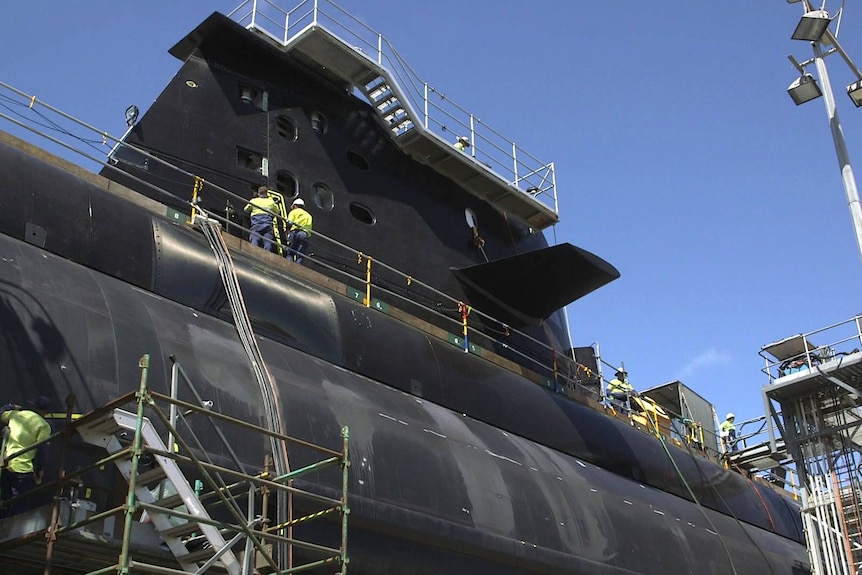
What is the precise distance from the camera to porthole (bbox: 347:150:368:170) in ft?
57.8

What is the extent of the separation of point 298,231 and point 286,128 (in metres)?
2.48

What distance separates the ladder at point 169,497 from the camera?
299 inches

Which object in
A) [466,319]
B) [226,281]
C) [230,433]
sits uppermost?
[466,319]

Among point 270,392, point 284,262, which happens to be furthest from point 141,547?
point 284,262

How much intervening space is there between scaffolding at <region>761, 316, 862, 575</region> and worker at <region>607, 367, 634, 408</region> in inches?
182

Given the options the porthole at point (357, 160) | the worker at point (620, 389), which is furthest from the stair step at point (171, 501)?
the worker at point (620, 389)

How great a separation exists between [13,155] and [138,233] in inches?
63.5

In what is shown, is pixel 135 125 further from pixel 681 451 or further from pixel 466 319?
pixel 681 451

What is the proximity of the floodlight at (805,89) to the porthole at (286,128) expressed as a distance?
789 cm

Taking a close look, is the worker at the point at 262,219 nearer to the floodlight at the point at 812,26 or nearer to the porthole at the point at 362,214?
the porthole at the point at 362,214

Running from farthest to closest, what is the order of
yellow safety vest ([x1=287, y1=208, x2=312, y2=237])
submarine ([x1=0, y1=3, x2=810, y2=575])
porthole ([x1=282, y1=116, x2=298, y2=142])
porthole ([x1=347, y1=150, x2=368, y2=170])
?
porthole ([x1=347, y1=150, x2=368, y2=170]) → porthole ([x1=282, y1=116, x2=298, y2=142]) → yellow safety vest ([x1=287, y1=208, x2=312, y2=237]) → submarine ([x1=0, y1=3, x2=810, y2=575])

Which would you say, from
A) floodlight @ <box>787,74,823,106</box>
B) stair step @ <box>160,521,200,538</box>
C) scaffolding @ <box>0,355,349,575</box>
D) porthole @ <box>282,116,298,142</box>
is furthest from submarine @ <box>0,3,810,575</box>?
floodlight @ <box>787,74,823,106</box>

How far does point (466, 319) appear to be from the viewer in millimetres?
17516

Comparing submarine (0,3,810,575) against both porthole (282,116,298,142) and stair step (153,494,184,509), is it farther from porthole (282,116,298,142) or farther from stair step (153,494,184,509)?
stair step (153,494,184,509)
